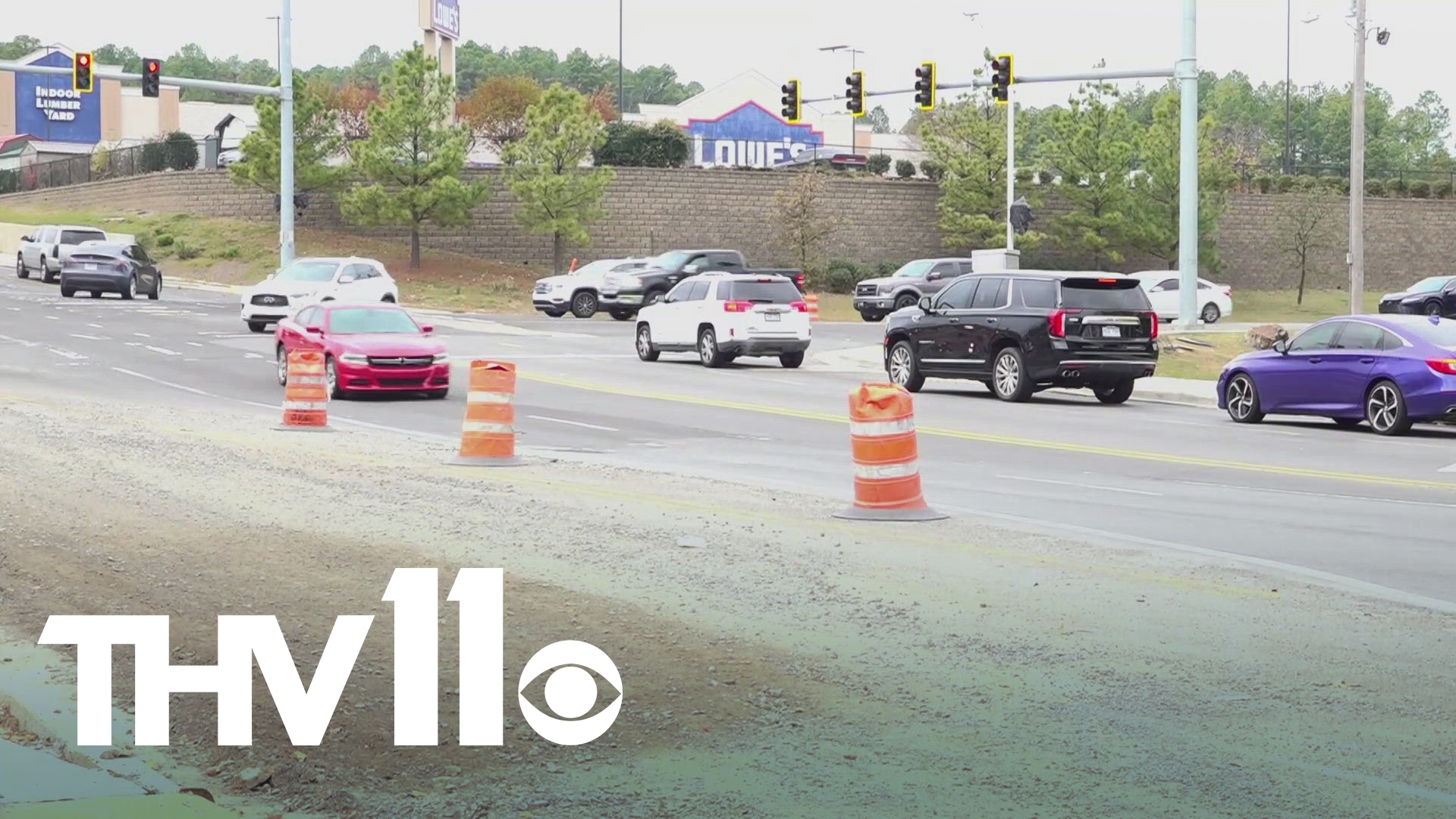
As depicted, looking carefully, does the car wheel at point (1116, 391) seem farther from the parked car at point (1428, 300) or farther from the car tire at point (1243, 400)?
the parked car at point (1428, 300)

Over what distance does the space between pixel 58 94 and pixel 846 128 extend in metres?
59.2

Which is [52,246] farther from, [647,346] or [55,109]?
[55,109]

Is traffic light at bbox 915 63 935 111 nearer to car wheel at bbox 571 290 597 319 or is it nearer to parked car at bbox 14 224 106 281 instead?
car wheel at bbox 571 290 597 319

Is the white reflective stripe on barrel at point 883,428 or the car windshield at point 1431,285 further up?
the car windshield at point 1431,285

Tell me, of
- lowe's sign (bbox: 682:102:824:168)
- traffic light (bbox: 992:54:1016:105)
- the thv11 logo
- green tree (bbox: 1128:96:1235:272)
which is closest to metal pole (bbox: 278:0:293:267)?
traffic light (bbox: 992:54:1016:105)

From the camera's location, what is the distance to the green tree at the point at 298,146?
62656 millimetres

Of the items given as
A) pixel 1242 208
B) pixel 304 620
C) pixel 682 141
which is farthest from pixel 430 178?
pixel 304 620

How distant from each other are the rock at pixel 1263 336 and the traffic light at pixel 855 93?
1367cm

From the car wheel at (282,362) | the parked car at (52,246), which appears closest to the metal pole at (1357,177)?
the car wheel at (282,362)

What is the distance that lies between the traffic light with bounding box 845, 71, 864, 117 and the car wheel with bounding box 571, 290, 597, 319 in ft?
30.2

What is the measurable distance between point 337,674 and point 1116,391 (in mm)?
21504

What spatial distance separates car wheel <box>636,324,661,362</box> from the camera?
35781 mm

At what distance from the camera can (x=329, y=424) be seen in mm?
23828

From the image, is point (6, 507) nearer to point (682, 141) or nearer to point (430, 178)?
point (430, 178)
